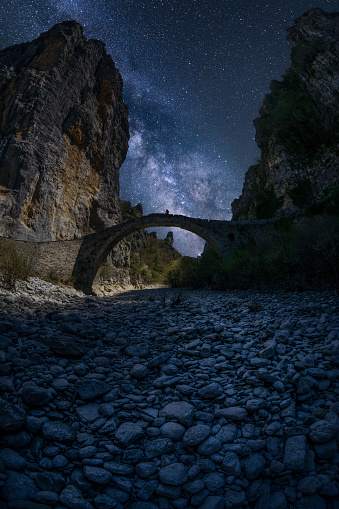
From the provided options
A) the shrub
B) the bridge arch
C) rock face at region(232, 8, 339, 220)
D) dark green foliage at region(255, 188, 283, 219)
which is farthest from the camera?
dark green foliage at region(255, 188, 283, 219)

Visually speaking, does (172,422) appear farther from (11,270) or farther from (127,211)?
(127,211)

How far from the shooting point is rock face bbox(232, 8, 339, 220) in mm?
18000

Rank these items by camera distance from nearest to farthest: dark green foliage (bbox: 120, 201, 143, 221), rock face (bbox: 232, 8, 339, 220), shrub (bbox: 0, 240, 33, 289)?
shrub (bbox: 0, 240, 33, 289), rock face (bbox: 232, 8, 339, 220), dark green foliage (bbox: 120, 201, 143, 221)

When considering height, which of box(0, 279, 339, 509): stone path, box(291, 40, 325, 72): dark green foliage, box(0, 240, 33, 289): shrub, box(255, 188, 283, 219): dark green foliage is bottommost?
box(0, 279, 339, 509): stone path

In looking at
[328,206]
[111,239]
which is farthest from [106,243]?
[328,206]

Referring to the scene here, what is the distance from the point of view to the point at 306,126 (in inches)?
818

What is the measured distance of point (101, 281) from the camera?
21.5 metres

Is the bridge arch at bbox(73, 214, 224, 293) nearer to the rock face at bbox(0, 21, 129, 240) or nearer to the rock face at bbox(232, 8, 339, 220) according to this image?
the rock face at bbox(0, 21, 129, 240)

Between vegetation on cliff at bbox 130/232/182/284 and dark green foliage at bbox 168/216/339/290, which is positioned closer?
dark green foliage at bbox 168/216/339/290

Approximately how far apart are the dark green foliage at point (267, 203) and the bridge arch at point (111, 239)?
28.0 feet

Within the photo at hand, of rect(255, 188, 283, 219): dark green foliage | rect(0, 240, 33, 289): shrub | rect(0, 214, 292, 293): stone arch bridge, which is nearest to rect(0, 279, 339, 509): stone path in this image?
rect(0, 240, 33, 289): shrub

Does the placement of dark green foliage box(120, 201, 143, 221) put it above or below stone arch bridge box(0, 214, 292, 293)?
above

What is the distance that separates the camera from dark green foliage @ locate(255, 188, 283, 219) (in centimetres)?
2178

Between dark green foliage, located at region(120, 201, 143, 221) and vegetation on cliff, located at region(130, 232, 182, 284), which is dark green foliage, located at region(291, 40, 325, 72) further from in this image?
dark green foliage, located at region(120, 201, 143, 221)
